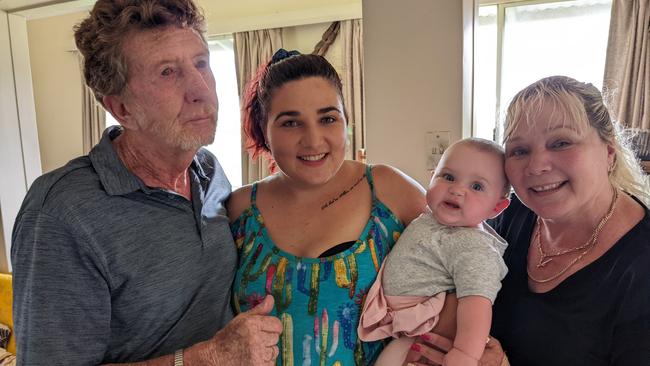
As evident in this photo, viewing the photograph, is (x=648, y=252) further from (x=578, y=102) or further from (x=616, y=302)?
(x=578, y=102)

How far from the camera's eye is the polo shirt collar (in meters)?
0.96

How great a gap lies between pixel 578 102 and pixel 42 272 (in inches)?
47.0

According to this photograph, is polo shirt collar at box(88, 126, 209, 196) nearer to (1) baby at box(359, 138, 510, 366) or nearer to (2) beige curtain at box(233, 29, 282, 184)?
(1) baby at box(359, 138, 510, 366)

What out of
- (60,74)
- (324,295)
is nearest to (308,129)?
(324,295)

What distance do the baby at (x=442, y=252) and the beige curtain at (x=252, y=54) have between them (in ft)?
10.6

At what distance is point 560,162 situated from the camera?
0.92 m

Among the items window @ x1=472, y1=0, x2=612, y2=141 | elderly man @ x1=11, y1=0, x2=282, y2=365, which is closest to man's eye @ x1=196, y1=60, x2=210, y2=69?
elderly man @ x1=11, y1=0, x2=282, y2=365

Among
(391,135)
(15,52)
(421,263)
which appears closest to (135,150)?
(421,263)

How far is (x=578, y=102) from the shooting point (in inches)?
35.9

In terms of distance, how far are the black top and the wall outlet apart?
0.71 meters

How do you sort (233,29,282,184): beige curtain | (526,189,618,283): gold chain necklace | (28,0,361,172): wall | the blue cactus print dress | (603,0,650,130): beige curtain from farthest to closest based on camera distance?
(28,0,361,172): wall < (233,29,282,184): beige curtain < (603,0,650,130): beige curtain < the blue cactus print dress < (526,189,618,283): gold chain necklace

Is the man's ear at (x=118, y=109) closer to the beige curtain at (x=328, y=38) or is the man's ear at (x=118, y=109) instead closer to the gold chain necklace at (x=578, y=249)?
the gold chain necklace at (x=578, y=249)

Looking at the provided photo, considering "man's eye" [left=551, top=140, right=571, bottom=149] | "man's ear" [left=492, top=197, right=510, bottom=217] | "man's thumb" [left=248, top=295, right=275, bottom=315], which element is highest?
"man's eye" [left=551, top=140, right=571, bottom=149]

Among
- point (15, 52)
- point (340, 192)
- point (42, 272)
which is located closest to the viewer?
point (42, 272)
